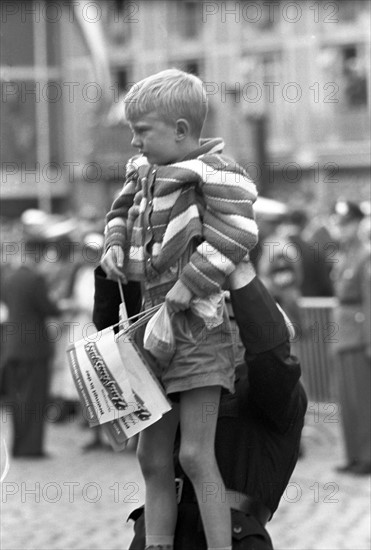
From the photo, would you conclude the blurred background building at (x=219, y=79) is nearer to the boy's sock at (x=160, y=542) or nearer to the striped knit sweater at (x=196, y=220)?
the striped knit sweater at (x=196, y=220)

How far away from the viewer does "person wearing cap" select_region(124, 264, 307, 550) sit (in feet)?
11.4

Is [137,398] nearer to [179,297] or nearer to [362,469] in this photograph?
[179,297]

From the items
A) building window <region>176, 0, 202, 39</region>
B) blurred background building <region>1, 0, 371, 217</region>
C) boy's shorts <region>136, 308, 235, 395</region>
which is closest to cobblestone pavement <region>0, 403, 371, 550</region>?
boy's shorts <region>136, 308, 235, 395</region>

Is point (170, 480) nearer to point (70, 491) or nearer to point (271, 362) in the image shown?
point (271, 362)

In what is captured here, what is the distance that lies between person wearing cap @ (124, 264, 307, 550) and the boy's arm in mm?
71

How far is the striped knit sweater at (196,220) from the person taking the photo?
11.4ft

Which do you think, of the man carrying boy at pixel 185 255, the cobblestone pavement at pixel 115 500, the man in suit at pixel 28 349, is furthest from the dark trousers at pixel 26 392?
the man carrying boy at pixel 185 255

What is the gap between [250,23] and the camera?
1582 inches

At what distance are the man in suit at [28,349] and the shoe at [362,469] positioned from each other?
9.06 feet

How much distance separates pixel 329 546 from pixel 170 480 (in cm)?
261

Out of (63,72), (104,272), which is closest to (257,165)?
(104,272)

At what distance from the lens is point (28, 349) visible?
10.8 m

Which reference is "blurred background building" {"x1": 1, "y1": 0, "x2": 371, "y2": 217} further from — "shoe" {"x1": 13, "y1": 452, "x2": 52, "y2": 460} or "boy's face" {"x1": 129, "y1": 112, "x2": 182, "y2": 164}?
"boy's face" {"x1": 129, "y1": 112, "x2": 182, "y2": 164}

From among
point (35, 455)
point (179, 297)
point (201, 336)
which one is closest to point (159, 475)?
point (201, 336)
